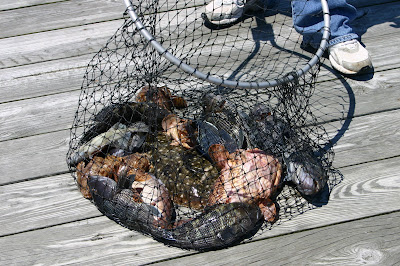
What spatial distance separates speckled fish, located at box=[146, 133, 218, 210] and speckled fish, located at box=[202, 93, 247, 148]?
27 cm

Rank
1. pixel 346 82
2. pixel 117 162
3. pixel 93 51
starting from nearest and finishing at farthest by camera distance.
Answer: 1. pixel 117 162
2. pixel 346 82
3. pixel 93 51

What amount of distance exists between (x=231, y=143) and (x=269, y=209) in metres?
0.54

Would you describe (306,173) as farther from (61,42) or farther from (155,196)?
(61,42)

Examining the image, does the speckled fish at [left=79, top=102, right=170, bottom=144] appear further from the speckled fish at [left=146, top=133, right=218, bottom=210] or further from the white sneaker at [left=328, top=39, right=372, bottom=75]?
the white sneaker at [left=328, top=39, right=372, bottom=75]

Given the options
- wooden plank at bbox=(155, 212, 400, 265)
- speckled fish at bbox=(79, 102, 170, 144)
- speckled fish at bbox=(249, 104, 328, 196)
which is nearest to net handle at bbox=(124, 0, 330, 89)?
speckled fish at bbox=(249, 104, 328, 196)

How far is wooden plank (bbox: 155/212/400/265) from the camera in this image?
8.38ft

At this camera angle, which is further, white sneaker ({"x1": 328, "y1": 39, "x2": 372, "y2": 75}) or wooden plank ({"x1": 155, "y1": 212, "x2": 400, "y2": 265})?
white sneaker ({"x1": 328, "y1": 39, "x2": 372, "y2": 75})

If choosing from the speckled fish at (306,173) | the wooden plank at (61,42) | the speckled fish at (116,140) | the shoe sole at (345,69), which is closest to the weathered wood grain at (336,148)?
the speckled fish at (116,140)

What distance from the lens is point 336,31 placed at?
3953 mm

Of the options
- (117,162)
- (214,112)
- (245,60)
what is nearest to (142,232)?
(117,162)

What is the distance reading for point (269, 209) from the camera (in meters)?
2.72

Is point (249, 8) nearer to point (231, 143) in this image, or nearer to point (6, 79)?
point (231, 143)

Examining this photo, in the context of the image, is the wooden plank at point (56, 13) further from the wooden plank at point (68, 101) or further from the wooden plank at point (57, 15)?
the wooden plank at point (68, 101)

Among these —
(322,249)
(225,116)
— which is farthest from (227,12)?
(322,249)
